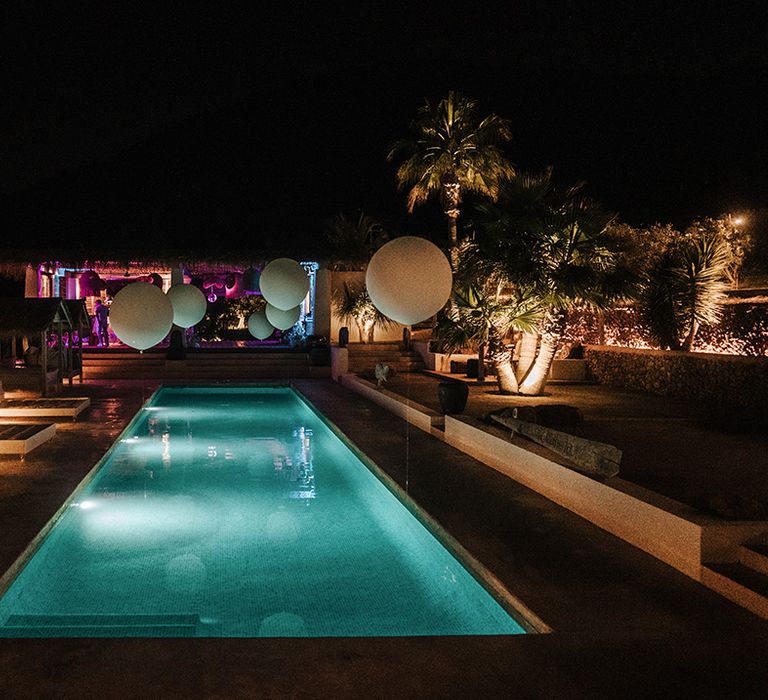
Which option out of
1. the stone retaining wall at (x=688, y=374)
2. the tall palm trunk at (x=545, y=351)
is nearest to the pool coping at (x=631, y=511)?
the stone retaining wall at (x=688, y=374)

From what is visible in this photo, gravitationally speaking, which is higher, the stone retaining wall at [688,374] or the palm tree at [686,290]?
the palm tree at [686,290]

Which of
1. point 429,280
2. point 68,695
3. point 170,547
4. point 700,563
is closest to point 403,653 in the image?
point 68,695

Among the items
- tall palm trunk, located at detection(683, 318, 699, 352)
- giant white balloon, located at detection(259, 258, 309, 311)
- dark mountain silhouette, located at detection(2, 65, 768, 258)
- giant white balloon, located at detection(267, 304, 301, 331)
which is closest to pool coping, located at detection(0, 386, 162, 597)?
giant white balloon, located at detection(259, 258, 309, 311)

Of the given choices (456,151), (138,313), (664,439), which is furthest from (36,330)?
(664,439)

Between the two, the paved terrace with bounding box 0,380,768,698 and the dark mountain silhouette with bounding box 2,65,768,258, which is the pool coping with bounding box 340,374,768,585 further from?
the dark mountain silhouette with bounding box 2,65,768,258

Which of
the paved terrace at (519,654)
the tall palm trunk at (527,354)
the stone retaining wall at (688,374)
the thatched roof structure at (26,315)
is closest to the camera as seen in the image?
the paved terrace at (519,654)

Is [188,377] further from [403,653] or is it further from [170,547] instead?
[403,653]

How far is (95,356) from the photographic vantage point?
22.9m

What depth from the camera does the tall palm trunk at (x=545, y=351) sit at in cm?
1451

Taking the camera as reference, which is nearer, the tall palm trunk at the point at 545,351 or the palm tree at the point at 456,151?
the tall palm trunk at the point at 545,351

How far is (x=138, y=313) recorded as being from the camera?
10.0 m

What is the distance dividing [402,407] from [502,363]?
2.91 metres

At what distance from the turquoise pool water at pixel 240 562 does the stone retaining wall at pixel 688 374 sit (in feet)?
21.8

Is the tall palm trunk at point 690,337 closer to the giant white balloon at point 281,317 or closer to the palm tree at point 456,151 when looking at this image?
the palm tree at point 456,151
